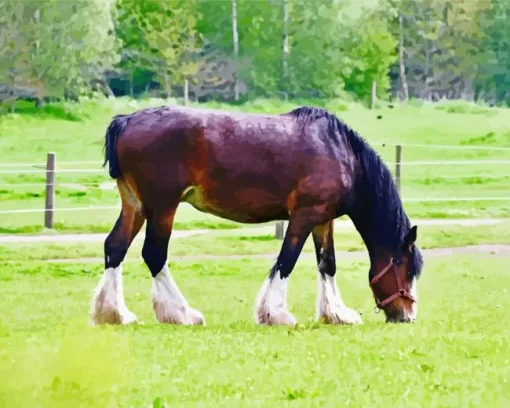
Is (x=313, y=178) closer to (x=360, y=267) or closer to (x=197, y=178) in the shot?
(x=197, y=178)

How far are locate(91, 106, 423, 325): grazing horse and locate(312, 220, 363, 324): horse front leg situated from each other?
0.06 metres

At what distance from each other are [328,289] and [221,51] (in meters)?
28.1

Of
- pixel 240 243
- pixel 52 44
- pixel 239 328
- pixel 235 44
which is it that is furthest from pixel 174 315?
pixel 235 44

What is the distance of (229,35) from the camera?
122 ft

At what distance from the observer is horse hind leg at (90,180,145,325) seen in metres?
7.85

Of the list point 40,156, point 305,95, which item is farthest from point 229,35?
point 40,156

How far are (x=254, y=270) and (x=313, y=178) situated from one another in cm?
467

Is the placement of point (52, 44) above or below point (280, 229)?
above

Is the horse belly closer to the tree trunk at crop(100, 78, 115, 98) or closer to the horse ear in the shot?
the horse ear

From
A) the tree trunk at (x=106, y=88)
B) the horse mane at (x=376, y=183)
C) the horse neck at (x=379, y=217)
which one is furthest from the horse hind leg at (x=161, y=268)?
the tree trunk at (x=106, y=88)

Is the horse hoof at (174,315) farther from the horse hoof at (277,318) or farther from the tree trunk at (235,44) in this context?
the tree trunk at (235,44)

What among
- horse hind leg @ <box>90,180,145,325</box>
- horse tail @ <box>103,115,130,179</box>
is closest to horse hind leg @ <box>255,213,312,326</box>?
horse hind leg @ <box>90,180,145,325</box>

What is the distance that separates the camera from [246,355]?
6305 mm

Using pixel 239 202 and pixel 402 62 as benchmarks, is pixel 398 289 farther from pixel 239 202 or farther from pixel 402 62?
pixel 402 62
